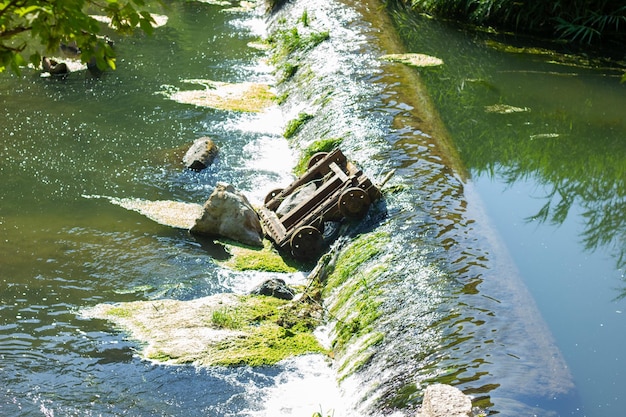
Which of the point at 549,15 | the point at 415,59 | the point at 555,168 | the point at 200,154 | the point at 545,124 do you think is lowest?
the point at 200,154

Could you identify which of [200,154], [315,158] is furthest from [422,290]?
[200,154]

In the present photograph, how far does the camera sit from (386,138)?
1061 cm

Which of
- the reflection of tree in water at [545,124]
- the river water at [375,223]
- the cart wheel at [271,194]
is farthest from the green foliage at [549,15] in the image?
the cart wheel at [271,194]

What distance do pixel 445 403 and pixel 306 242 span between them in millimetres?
4111

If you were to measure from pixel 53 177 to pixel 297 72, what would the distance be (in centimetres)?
528

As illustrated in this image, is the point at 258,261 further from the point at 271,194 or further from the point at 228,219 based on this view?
the point at 271,194

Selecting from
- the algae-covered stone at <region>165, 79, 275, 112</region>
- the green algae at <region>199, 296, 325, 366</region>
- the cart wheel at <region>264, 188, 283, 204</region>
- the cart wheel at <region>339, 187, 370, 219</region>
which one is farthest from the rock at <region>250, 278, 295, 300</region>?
the algae-covered stone at <region>165, 79, 275, 112</region>

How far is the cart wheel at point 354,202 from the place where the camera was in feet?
28.9

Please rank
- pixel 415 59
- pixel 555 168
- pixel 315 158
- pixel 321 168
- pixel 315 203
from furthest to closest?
1. pixel 415 59
2. pixel 555 168
3. pixel 315 158
4. pixel 321 168
5. pixel 315 203

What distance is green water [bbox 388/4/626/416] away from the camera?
22.8 ft

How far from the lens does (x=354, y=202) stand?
8.87m

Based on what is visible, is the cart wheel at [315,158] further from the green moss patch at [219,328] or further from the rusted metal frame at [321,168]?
the green moss patch at [219,328]

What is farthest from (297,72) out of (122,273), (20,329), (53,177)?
(20,329)

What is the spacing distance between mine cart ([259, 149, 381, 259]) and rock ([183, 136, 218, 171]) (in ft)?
5.52
